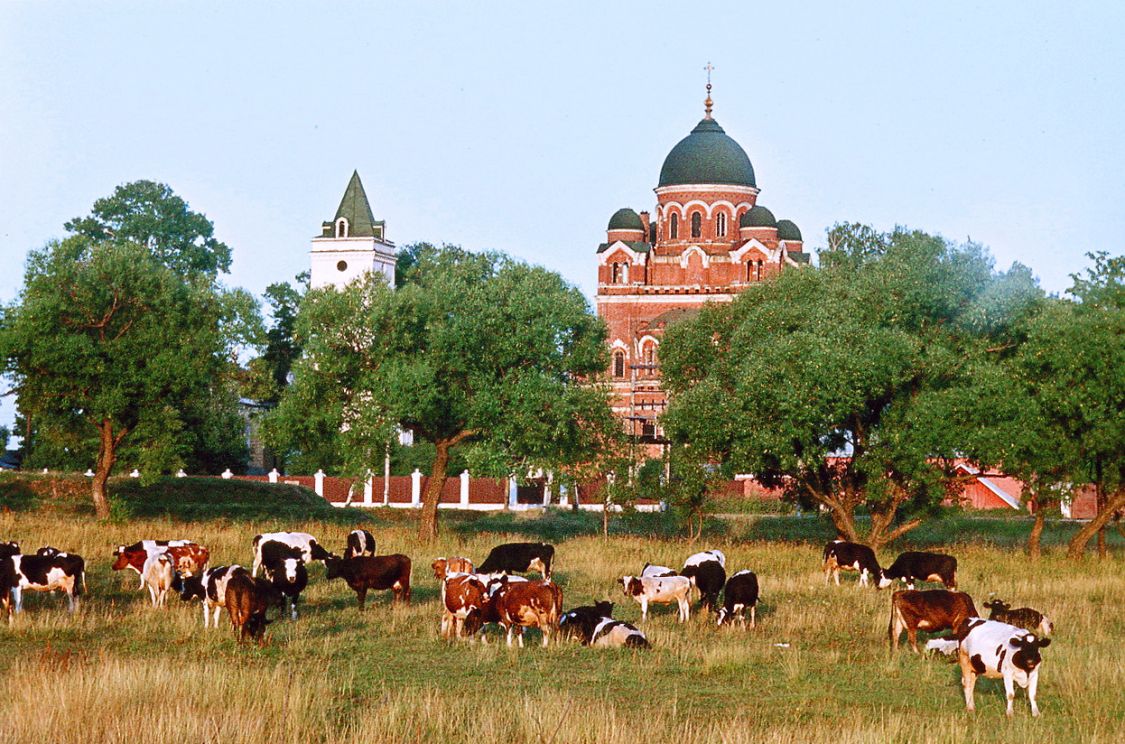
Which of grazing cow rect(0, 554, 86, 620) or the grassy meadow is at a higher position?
grazing cow rect(0, 554, 86, 620)

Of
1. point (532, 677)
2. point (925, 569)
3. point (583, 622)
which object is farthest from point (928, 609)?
point (925, 569)

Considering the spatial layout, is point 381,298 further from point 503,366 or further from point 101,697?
point 101,697

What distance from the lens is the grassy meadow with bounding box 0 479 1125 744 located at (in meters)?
14.0

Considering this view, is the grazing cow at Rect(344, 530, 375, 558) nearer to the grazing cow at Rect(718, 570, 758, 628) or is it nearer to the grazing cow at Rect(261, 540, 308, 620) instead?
the grazing cow at Rect(261, 540, 308, 620)

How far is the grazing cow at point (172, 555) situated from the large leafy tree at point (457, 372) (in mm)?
11907

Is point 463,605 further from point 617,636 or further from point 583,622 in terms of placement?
point 617,636

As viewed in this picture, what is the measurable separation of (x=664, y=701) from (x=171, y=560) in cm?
1054

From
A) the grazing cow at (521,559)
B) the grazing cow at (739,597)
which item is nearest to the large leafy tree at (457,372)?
the grazing cow at (521,559)

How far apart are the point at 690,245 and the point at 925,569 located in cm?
7526

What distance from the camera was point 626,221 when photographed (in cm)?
10562

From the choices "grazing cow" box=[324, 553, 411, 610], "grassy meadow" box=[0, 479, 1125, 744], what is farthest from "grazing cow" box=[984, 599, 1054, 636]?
"grazing cow" box=[324, 553, 411, 610]

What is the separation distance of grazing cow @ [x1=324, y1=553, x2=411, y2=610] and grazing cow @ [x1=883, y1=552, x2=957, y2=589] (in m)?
9.64

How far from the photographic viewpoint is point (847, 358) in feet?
117

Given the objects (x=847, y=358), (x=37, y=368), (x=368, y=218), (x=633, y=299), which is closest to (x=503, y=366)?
(x=847, y=358)
